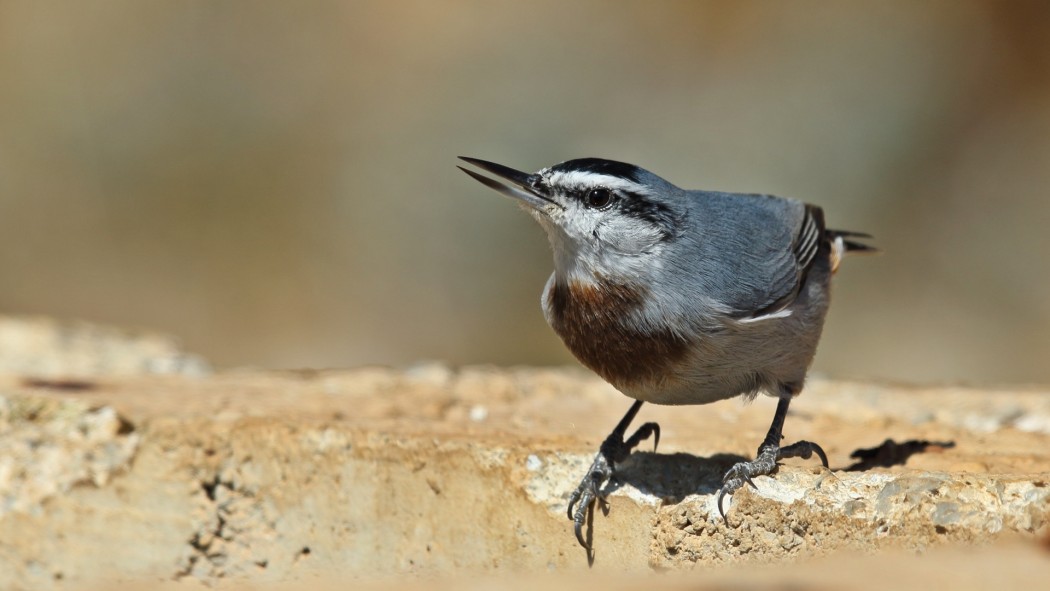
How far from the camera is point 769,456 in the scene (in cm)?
443

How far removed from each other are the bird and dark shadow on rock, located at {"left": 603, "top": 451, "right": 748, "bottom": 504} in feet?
0.20

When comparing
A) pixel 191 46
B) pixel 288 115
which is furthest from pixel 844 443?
pixel 191 46

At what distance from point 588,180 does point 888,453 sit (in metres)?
1.70

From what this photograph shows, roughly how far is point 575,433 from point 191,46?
7.90 metres

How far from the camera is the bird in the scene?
174 inches

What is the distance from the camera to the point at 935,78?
36.3 ft

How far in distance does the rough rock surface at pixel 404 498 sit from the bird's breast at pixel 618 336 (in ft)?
1.48

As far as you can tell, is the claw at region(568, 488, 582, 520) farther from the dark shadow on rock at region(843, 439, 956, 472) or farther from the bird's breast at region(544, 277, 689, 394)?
the dark shadow on rock at region(843, 439, 956, 472)

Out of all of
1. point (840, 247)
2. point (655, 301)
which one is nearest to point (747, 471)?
point (655, 301)

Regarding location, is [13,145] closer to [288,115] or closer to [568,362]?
[288,115]

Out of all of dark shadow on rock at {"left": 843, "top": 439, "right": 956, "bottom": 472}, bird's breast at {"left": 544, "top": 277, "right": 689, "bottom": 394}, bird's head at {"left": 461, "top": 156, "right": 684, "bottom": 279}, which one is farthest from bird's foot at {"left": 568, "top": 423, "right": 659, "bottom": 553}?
dark shadow on rock at {"left": 843, "top": 439, "right": 956, "bottom": 472}

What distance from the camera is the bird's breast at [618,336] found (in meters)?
4.40

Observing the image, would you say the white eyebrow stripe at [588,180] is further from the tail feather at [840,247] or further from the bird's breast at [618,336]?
the tail feather at [840,247]

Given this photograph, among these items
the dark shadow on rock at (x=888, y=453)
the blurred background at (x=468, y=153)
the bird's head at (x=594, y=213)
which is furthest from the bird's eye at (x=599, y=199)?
the blurred background at (x=468, y=153)
